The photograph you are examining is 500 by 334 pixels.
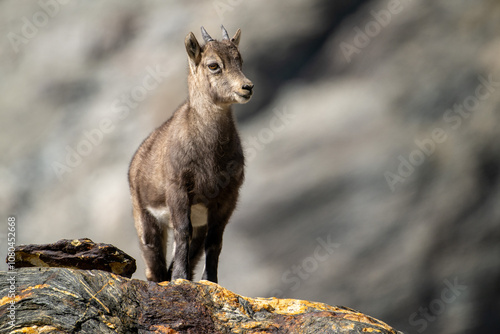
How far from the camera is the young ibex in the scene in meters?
7.97

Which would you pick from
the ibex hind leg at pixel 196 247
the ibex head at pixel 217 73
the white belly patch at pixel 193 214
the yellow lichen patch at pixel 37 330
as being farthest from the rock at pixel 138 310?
the ibex hind leg at pixel 196 247

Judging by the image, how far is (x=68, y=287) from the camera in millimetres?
5117

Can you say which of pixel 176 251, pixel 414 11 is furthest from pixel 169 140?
pixel 414 11

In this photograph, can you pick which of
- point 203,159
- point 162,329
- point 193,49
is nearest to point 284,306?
point 162,329

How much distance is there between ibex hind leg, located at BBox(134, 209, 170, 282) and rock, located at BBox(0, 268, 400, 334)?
11.2 feet

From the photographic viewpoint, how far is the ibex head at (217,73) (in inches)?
316

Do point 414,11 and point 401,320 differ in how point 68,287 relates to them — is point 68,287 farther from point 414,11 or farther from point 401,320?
point 414,11

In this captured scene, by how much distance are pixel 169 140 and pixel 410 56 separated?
8007mm

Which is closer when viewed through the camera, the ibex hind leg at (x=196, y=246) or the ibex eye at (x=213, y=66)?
A: the ibex eye at (x=213, y=66)

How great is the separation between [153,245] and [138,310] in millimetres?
3866

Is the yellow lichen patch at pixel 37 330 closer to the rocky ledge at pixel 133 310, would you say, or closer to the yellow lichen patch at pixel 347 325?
the rocky ledge at pixel 133 310

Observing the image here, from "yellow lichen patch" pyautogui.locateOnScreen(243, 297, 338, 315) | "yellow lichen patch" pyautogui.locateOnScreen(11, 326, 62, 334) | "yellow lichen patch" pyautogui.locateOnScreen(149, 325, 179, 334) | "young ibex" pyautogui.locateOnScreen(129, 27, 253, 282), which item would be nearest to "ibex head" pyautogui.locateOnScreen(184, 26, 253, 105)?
"young ibex" pyautogui.locateOnScreen(129, 27, 253, 282)

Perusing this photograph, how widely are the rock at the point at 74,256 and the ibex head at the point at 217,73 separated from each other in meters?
2.35

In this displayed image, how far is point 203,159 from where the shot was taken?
8.05 meters
